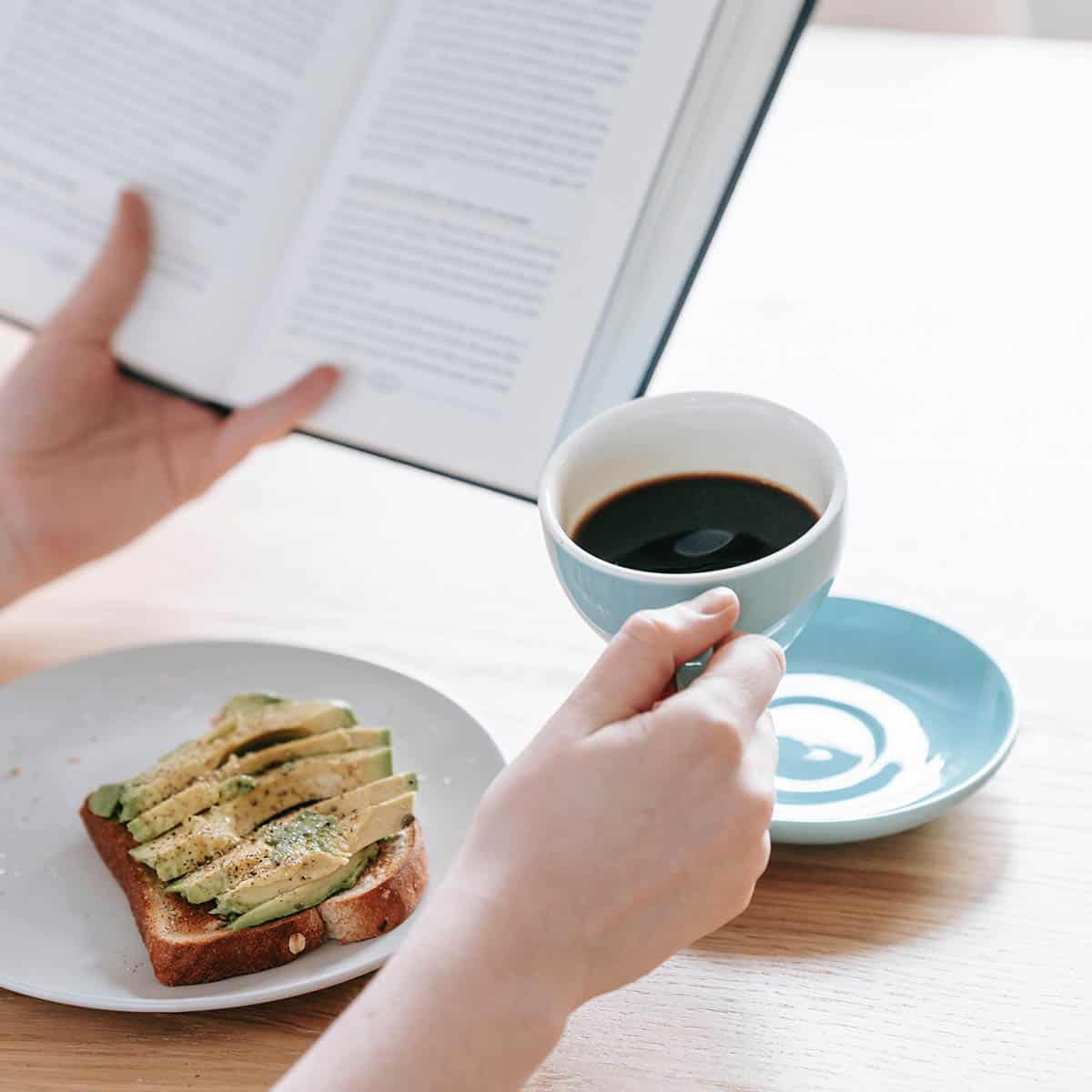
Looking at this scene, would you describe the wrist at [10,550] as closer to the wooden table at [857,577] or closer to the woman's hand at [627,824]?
the wooden table at [857,577]

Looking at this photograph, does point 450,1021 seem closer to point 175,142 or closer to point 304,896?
point 304,896

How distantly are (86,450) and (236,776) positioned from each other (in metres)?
0.49

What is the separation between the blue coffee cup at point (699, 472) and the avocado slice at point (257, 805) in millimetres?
189

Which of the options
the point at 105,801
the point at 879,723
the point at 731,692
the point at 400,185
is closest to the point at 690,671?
the point at 731,692

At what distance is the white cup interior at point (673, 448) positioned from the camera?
30.7 inches

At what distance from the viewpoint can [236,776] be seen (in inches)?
33.7

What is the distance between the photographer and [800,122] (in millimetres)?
1978

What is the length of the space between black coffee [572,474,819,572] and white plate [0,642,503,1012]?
20 centimetres

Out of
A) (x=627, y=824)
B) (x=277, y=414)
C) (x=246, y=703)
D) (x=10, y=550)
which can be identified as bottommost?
(x=10, y=550)

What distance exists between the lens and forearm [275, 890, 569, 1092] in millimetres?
577

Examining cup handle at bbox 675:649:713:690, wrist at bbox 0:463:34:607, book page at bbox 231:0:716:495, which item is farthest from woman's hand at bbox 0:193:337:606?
cup handle at bbox 675:649:713:690

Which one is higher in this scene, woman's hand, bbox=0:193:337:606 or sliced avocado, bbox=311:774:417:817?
sliced avocado, bbox=311:774:417:817

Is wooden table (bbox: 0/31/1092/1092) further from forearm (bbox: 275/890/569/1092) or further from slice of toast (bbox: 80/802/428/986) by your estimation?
forearm (bbox: 275/890/569/1092)

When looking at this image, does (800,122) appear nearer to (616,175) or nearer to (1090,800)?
(616,175)
